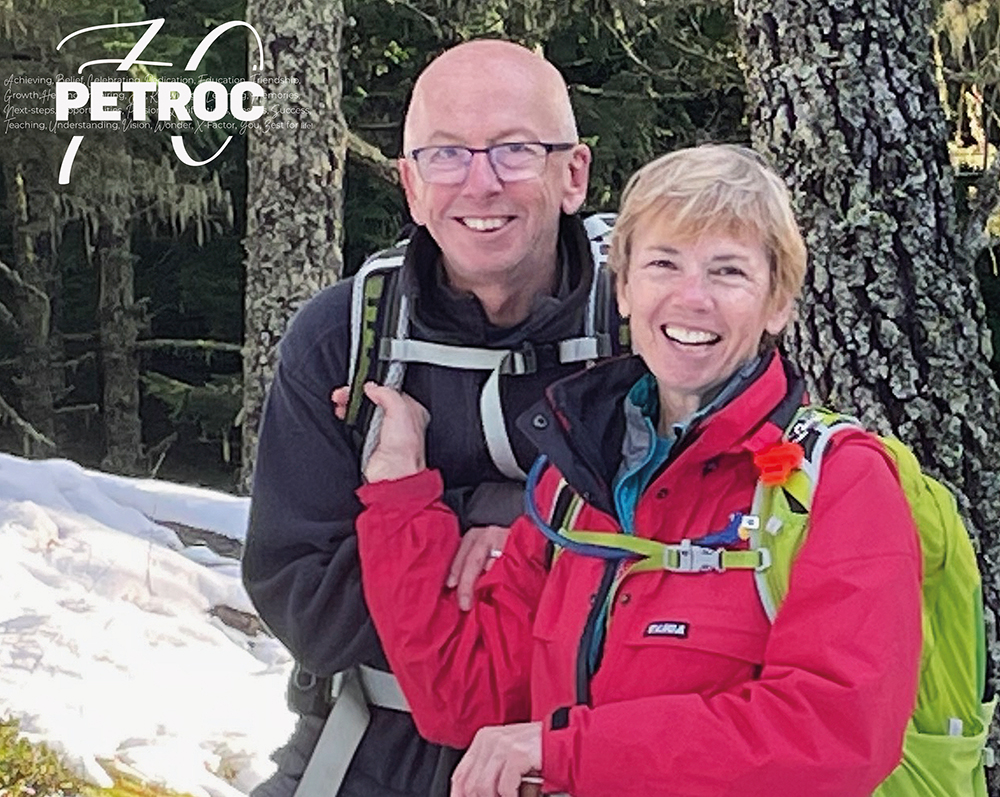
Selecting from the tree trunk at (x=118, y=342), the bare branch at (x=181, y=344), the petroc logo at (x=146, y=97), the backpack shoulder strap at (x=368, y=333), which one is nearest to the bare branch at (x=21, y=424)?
the tree trunk at (x=118, y=342)

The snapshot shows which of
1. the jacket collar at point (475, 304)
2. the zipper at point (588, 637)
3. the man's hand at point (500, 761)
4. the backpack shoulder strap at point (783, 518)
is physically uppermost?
the jacket collar at point (475, 304)

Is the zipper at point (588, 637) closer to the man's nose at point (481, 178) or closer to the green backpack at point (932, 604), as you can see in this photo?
the green backpack at point (932, 604)

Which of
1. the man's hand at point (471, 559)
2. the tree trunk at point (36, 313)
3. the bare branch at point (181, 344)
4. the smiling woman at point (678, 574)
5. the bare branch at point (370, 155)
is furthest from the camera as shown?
the tree trunk at point (36, 313)

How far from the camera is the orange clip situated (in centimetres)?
137

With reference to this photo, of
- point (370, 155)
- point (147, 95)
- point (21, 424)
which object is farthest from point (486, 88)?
point (21, 424)

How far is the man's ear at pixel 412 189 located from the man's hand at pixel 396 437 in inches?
8.8

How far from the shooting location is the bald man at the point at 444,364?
68.7 inches

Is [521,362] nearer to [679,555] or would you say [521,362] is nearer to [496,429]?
[496,429]

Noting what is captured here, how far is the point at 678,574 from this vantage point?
141 centimetres

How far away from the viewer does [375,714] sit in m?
1.86

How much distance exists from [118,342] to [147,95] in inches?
134

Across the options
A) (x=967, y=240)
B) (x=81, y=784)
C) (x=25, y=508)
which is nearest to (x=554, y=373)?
(x=967, y=240)

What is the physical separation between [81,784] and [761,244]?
9.59ft

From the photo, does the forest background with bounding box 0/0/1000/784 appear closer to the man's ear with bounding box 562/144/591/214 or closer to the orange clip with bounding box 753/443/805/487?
the man's ear with bounding box 562/144/591/214
